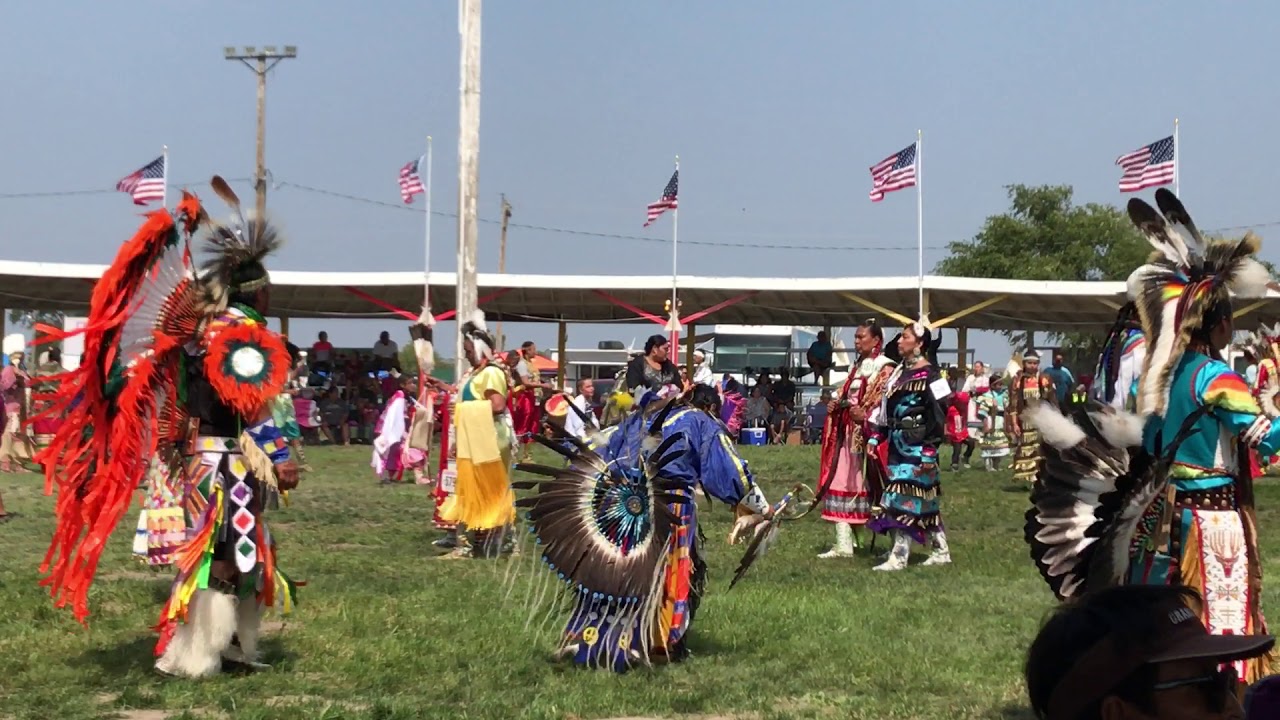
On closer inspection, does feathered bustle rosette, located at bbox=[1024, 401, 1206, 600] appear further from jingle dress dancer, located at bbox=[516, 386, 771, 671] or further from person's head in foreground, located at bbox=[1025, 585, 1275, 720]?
person's head in foreground, located at bbox=[1025, 585, 1275, 720]

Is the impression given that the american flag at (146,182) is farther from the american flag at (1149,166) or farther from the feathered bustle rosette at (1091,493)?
the feathered bustle rosette at (1091,493)

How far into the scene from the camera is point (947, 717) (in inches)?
186

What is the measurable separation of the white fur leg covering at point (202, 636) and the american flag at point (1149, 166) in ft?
53.3

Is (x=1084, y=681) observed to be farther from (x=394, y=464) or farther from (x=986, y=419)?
(x=986, y=419)

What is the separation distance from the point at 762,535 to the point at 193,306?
233 cm

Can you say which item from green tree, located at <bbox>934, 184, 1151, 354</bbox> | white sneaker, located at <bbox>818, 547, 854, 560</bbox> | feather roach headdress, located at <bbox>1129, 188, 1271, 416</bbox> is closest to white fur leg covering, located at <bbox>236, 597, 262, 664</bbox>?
feather roach headdress, located at <bbox>1129, 188, 1271, 416</bbox>

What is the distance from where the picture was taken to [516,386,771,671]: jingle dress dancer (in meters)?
5.16

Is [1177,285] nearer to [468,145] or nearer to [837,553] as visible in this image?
[837,553]

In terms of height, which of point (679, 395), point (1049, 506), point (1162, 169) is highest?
point (1162, 169)

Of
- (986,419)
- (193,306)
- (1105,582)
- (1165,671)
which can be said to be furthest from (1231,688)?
(986,419)

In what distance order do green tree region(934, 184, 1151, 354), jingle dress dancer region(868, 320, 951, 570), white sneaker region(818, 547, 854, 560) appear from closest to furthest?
jingle dress dancer region(868, 320, 951, 570), white sneaker region(818, 547, 854, 560), green tree region(934, 184, 1151, 354)

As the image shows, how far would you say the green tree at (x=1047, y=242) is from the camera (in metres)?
44.3

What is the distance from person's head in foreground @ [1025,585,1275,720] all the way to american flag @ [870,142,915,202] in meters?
19.6

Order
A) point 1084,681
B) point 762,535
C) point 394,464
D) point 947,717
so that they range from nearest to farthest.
→ point 1084,681 → point 947,717 → point 762,535 → point 394,464
